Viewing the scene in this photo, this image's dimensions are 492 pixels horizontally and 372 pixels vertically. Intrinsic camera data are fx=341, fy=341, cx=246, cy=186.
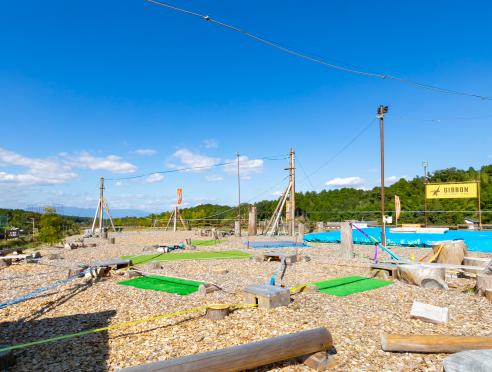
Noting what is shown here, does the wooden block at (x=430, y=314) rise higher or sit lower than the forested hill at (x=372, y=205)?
lower

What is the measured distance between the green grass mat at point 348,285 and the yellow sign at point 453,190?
16.3 m

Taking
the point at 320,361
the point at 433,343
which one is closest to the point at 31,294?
the point at 320,361

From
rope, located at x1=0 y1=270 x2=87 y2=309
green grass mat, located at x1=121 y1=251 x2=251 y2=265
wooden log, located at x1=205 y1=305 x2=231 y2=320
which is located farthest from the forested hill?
wooden log, located at x1=205 y1=305 x2=231 y2=320

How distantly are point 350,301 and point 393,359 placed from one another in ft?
7.57

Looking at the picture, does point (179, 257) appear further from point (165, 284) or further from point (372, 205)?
point (372, 205)

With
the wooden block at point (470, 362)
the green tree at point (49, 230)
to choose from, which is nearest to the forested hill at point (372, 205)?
the green tree at point (49, 230)

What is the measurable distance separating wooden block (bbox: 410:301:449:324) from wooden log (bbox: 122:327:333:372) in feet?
6.80

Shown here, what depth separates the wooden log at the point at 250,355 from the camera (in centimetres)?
294

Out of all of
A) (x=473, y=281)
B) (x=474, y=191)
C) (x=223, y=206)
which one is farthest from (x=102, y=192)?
(x=474, y=191)

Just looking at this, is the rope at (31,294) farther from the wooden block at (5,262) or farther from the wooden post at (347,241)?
the wooden post at (347,241)

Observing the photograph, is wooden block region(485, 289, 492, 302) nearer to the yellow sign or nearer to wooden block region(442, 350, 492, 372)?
wooden block region(442, 350, 492, 372)

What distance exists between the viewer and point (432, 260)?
9.33m

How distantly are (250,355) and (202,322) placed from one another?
1.71 metres

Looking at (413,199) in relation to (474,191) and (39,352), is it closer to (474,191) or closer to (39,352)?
(474,191)
